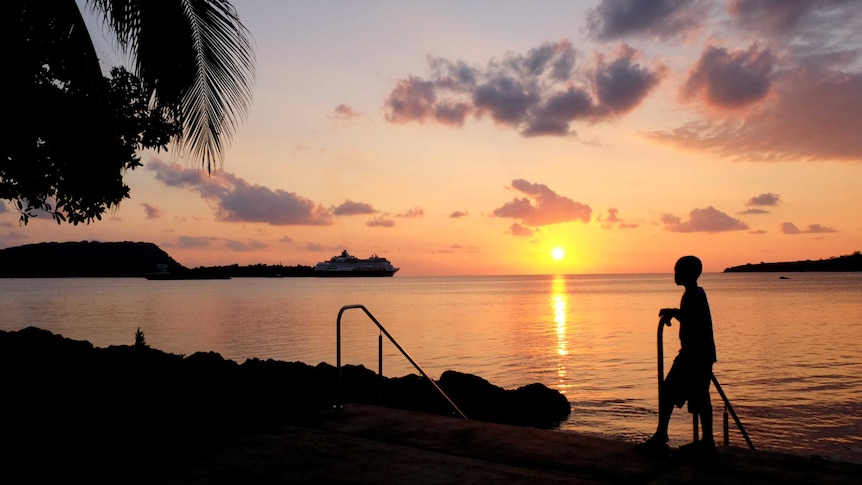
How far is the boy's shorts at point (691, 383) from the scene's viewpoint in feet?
16.6

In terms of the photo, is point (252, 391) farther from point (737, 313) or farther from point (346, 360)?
point (737, 313)

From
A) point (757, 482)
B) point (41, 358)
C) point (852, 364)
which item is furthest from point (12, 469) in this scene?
point (852, 364)

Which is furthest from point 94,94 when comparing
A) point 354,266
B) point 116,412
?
point 354,266

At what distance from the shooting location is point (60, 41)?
731cm

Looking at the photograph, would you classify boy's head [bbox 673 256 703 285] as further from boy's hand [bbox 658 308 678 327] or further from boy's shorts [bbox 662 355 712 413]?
boy's shorts [bbox 662 355 712 413]

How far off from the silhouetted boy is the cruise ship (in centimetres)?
18309

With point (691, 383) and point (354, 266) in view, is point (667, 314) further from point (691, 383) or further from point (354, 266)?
point (354, 266)

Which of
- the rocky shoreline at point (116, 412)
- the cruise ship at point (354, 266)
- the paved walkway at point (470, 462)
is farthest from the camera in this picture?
the cruise ship at point (354, 266)

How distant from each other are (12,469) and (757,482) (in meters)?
→ 5.60

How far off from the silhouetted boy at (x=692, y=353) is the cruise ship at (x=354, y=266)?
601 ft

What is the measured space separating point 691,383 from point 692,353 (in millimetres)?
259

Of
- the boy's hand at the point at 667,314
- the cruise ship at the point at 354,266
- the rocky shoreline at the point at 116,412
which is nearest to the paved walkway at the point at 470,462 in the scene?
the rocky shoreline at the point at 116,412

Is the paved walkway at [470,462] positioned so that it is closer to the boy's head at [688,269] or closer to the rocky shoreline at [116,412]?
the rocky shoreline at [116,412]

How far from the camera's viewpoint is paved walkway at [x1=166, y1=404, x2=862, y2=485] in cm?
464
